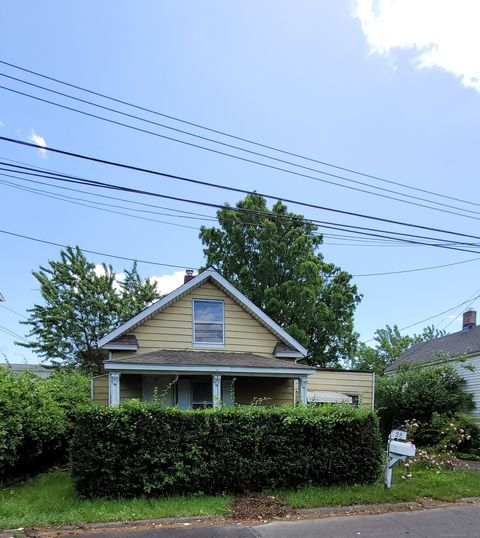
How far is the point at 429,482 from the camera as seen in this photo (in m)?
9.05

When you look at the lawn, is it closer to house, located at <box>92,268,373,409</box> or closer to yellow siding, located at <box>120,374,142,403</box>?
house, located at <box>92,268,373,409</box>

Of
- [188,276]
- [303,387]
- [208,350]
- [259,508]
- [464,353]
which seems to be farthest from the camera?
[464,353]

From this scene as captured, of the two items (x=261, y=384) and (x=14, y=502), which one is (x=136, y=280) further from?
(x=14, y=502)

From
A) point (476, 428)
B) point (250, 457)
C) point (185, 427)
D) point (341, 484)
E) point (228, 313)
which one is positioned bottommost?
point (476, 428)

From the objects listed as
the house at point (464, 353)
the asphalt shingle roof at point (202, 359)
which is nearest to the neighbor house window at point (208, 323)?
the asphalt shingle roof at point (202, 359)

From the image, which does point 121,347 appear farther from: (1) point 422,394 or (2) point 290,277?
(2) point 290,277

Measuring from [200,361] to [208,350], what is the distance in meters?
1.99

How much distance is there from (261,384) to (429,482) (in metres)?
6.90

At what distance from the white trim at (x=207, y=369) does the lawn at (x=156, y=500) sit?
300 cm

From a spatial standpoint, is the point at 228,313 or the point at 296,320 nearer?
the point at 228,313

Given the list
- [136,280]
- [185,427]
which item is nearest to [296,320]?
[136,280]

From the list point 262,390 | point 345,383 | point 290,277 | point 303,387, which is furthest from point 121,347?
point 290,277

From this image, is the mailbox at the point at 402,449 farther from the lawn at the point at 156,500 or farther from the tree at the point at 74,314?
the tree at the point at 74,314

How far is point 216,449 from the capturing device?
795cm
